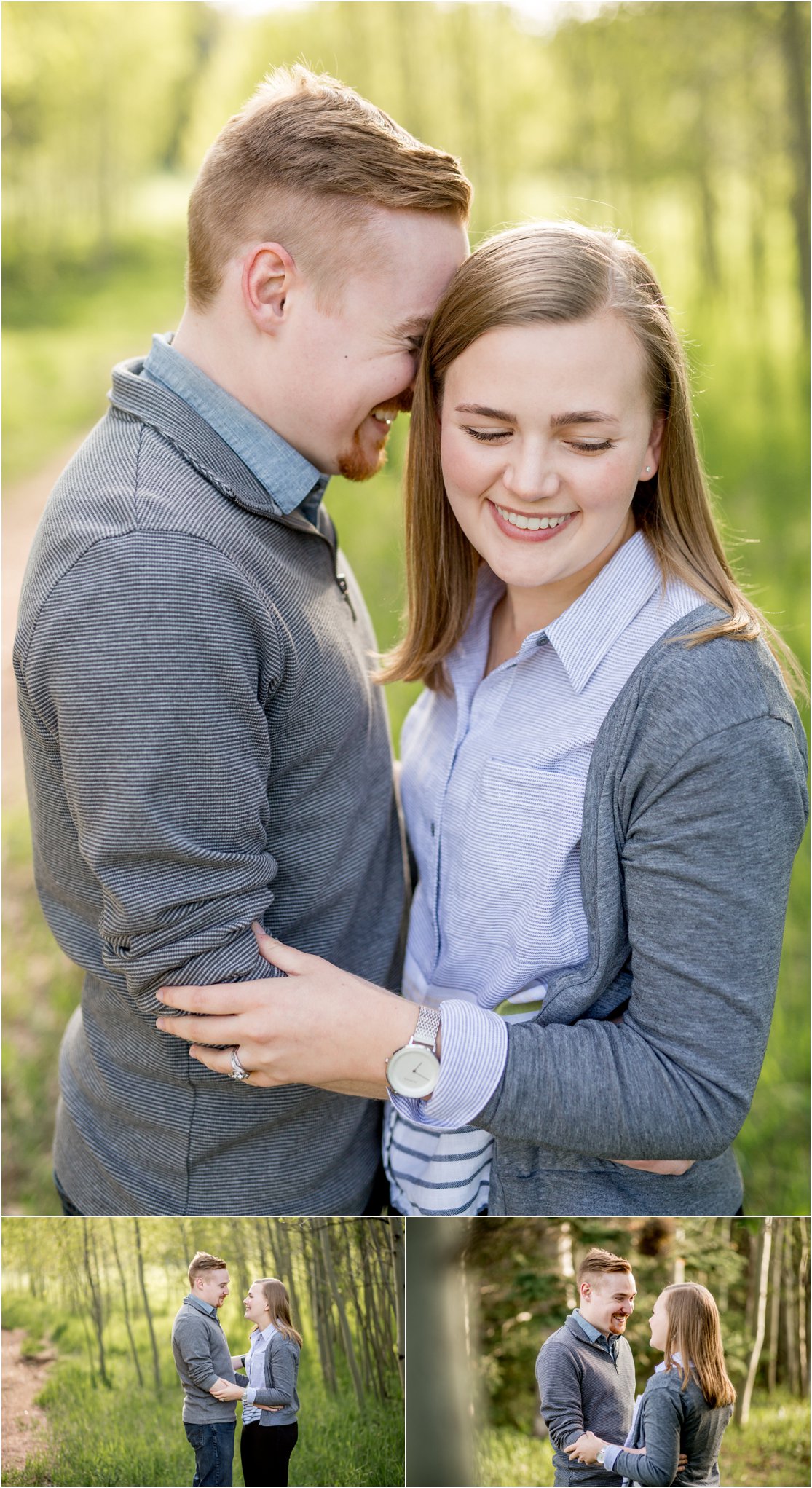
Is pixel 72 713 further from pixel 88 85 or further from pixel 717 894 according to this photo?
pixel 88 85

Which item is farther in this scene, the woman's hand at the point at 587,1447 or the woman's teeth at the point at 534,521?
the woman's teeth at the point at 534,521

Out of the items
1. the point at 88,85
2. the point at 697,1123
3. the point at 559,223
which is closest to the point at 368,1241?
the point at 697,1123

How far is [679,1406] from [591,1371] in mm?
112

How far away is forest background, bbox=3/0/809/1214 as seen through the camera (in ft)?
15.5

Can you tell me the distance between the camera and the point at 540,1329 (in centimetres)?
139

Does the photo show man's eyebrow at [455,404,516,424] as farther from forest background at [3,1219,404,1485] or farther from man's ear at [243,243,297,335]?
forest background at [3,1219,404,1485]

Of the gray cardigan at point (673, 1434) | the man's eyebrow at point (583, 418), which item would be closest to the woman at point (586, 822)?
the man's eyebrow at point (583, 418)

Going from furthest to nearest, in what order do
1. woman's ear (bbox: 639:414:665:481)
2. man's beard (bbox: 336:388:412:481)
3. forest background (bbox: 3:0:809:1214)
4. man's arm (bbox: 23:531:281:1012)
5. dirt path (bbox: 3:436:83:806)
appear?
1. dirt path (bbox: 3:436:83:806)
2. forest background (bbox: 3:0:809:1214)
3. man's beard (bbox: 336:388:412:481)
4. woman's ear (bbox: 639:414:665:481)
5. man's arm (bbox: 23:531:281:1012)

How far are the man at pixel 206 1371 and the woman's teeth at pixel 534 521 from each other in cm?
98

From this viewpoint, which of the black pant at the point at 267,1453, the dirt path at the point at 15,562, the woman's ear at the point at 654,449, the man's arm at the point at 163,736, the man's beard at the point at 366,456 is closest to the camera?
the man's arm at the point at 163,736

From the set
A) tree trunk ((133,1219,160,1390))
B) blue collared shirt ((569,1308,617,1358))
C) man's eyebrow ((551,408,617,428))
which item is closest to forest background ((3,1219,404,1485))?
tree trunk ((133,1219,160,1390))

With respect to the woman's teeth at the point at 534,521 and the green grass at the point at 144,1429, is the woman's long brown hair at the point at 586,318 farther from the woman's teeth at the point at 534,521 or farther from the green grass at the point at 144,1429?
the green grass at the point at 144,1429

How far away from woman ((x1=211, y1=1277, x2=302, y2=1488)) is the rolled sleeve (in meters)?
0.32

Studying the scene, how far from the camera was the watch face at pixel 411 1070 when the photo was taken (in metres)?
1.34
